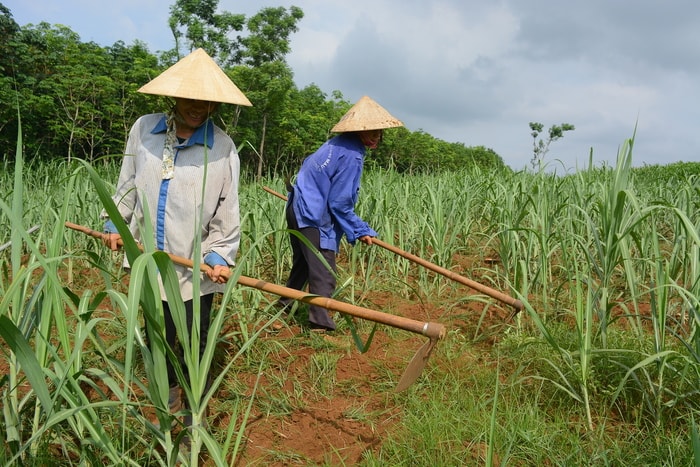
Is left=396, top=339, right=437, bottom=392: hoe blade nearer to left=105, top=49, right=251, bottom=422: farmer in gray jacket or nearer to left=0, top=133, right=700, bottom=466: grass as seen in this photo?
left=0, top=133, right=700, bottom=466: grass

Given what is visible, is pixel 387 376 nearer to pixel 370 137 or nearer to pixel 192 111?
pixel 370 137

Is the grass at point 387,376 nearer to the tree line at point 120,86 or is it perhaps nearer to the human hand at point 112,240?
the human hand at point 112,240

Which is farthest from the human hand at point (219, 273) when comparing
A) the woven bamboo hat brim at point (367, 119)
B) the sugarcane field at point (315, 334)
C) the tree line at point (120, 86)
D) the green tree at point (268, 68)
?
the green tree at point (268, 68)

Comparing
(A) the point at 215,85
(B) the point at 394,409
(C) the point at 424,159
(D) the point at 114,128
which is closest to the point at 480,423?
(B) the point at 394,409

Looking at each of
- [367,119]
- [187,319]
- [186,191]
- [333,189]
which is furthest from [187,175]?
[367,119]

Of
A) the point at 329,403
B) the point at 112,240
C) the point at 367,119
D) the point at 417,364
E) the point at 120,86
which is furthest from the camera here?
the point at 120,86

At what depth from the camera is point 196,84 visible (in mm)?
1957

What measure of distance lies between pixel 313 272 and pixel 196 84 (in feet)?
4.29

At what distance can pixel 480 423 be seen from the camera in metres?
2.00

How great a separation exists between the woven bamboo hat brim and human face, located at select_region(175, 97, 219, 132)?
100 cm

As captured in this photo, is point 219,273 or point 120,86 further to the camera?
point 120,86

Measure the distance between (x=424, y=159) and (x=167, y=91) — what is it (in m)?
21.1

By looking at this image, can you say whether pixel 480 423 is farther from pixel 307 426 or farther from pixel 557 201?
pixel 557 201

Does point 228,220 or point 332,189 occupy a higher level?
point 332,189
